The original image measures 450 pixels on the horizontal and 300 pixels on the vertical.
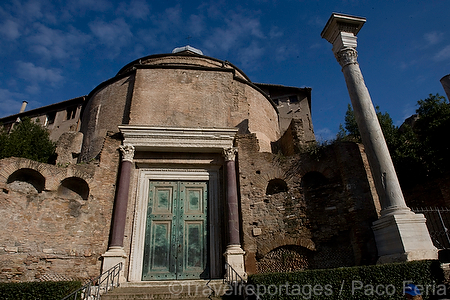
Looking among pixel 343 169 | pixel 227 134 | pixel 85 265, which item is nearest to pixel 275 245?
pixel 343 169

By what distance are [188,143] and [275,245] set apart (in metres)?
4.89

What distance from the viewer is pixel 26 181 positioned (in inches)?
404

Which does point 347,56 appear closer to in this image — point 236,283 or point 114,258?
point 236,283

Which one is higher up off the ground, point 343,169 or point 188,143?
point 188,143

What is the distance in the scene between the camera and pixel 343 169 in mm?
10508

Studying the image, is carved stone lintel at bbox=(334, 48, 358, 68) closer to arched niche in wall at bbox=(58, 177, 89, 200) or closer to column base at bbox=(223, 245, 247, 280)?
column base at bbox=(223, 245, 247, 280)

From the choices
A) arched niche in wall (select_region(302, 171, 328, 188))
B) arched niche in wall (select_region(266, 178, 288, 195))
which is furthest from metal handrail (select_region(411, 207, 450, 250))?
arched niche in wall (select_region(266, 178, 288, 195))

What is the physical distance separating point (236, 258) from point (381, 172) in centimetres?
526

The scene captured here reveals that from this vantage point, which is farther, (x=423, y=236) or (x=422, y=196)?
(x=422, y=196)

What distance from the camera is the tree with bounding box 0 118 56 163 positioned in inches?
606

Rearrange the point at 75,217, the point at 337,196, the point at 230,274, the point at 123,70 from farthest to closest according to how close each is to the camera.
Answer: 1. the point at 123,70
2. the point at 337,196
3. the point at 75,217
4. the point at 230,274

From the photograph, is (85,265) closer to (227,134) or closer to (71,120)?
(227,134)

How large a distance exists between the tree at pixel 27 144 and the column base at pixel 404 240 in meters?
15.5

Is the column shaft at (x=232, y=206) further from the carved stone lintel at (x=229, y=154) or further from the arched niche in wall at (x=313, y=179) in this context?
the arched niche in wall at (x=313, y=179)
